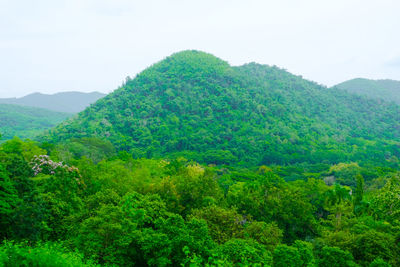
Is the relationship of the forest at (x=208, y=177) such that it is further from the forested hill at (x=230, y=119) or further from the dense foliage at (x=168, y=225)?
the forested hill at (x=230, y=119)

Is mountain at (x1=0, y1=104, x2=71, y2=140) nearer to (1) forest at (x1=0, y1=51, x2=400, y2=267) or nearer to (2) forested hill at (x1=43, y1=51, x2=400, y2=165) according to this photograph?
(2) forested hill at (x1=43, y1=51, x2=400, y2=165)

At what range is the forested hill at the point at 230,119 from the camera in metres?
74.4

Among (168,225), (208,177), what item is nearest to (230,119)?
(208,177)

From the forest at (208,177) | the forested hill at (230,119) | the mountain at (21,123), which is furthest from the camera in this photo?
the mountain at (21,123)

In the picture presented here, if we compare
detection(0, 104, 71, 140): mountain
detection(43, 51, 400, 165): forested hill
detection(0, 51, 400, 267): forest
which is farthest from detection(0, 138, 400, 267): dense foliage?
detection(0, 104, 71, 140): mountain

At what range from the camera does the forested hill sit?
Answer: 2931 inches

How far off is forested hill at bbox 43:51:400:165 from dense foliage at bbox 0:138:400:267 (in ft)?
139

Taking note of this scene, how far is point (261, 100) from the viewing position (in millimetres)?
104125

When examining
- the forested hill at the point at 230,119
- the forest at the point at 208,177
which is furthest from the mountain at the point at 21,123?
the forest at the point at 208,177

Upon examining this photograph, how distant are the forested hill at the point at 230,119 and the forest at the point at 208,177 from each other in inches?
19.6

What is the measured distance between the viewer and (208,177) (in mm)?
24391

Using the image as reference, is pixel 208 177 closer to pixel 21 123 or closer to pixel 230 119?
pixel 230 119

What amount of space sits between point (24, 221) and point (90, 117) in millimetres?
70217

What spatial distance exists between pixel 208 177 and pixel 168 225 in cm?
972
